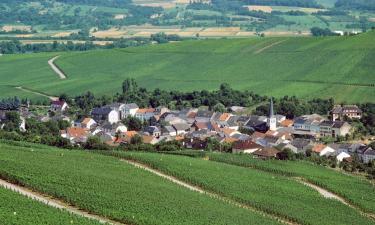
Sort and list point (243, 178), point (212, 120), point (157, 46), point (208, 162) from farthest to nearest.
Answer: point (157, 46), point (212, 120), point (208, 162), point (243, 178)

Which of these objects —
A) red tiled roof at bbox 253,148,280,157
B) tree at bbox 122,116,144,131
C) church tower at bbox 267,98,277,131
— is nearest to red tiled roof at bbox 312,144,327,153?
red tiled roof at bbox 253,148,280,157

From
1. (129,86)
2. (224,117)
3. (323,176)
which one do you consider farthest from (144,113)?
(323,176)

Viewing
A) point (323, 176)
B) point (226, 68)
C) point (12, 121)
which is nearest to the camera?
point (323, 176)

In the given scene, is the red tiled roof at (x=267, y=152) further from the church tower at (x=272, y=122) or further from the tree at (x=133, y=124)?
the tree at (x=133, y=124)

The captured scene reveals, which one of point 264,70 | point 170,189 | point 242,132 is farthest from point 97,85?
point 170,189

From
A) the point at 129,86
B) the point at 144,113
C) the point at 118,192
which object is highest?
the point at 118,192

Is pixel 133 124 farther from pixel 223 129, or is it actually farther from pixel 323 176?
pixel 323 176

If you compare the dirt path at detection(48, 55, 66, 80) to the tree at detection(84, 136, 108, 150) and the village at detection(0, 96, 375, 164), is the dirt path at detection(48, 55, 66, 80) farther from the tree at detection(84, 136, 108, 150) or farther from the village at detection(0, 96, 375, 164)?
the tree at detection(84, 136, 108, 150)

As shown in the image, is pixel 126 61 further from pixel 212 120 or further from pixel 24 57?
pixel 212 120
